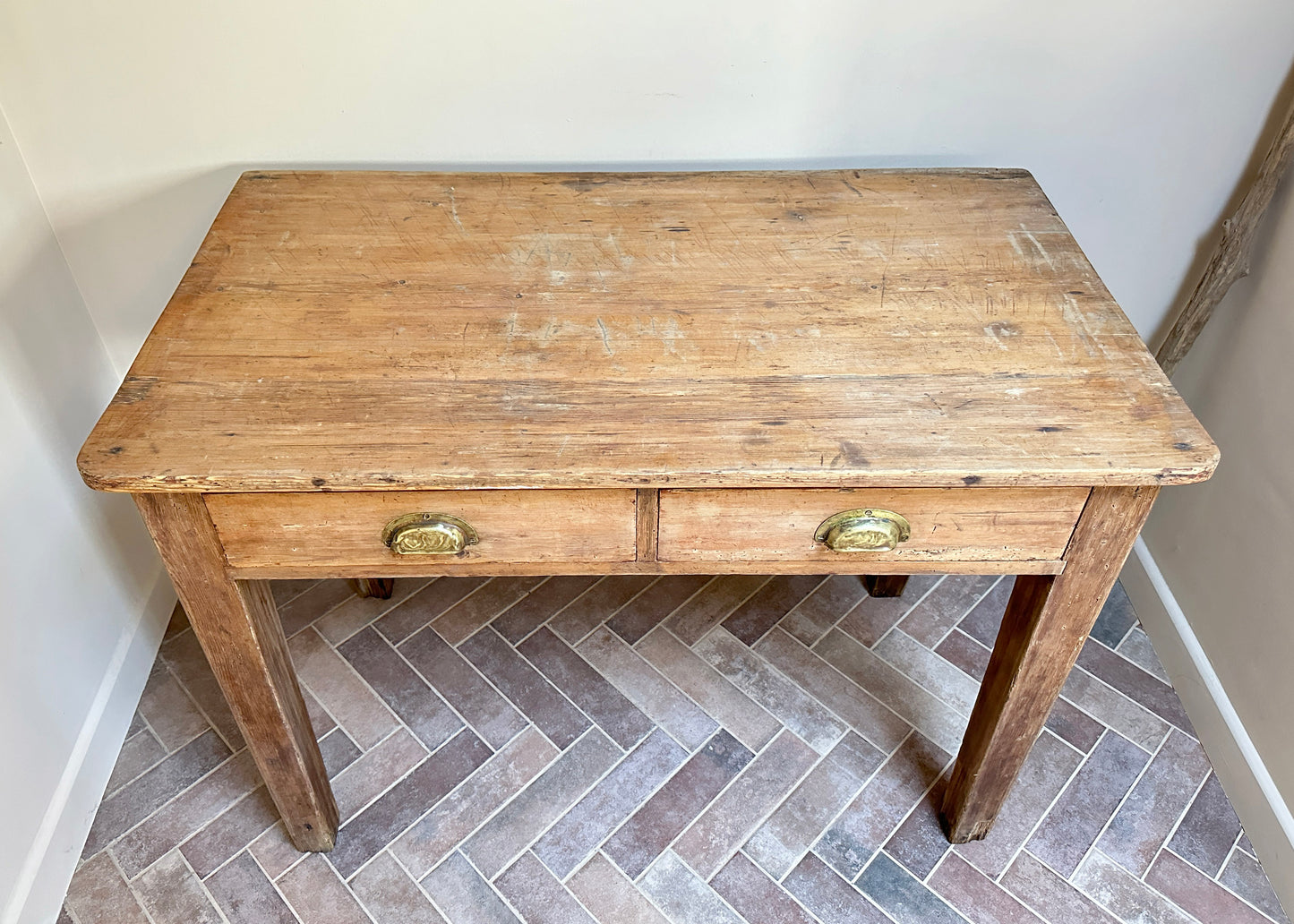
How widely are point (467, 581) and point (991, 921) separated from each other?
4.21 feet

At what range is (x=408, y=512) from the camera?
1153 mm

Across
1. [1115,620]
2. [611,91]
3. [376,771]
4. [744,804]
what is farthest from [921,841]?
[611,91]

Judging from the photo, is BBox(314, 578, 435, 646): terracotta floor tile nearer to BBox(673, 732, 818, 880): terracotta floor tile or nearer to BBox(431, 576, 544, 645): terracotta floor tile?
BBox(431, 576, 544, 645): terracotta floor tile

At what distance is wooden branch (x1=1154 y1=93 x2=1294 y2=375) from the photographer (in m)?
1.68

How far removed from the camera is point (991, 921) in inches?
62.8

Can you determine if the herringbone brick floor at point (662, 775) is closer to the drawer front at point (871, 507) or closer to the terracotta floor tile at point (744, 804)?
the terracotta floor tile at point (744, 804)

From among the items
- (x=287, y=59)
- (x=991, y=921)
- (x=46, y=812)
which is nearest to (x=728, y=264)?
(x=287, y=59)

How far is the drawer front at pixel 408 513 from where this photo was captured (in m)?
1.14

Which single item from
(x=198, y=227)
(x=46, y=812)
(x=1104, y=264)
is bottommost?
(x=46, y=812)

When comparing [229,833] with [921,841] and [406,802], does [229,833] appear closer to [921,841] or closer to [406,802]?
[406,802]

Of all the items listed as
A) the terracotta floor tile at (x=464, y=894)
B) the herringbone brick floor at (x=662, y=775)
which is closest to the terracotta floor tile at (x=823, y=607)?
the herringbone brick floor at (x=662, y=775)

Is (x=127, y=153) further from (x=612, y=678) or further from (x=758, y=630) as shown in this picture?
(x=758, y=630)

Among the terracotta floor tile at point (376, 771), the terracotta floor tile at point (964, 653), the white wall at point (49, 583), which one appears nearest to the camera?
the white wall at point (49, 583)

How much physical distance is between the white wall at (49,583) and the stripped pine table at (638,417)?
419mm
